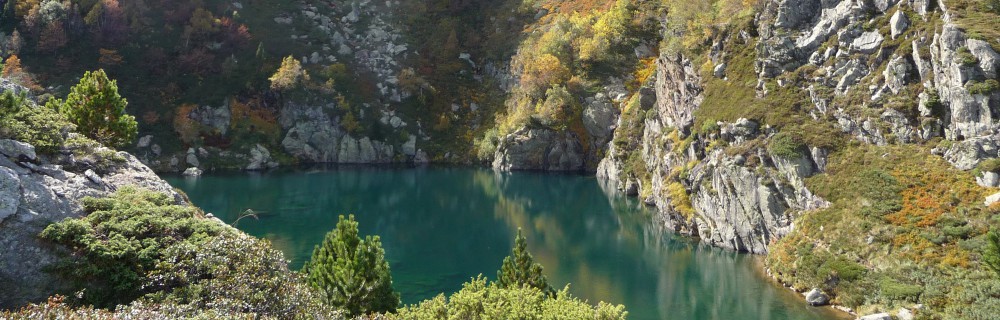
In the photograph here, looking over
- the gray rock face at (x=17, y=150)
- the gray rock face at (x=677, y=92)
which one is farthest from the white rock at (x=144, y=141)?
the gray rock face at (x=17, y=150)

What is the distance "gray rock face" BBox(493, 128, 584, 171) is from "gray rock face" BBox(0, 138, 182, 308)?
8217 cm

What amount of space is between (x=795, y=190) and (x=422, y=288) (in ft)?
92.8

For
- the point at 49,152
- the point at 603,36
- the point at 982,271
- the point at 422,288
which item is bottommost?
the point at 422,288

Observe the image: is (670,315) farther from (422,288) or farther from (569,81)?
(569,81)

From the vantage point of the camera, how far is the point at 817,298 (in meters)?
36.6

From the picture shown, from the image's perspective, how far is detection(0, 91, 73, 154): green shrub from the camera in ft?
78.2

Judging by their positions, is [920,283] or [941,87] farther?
[941,87]

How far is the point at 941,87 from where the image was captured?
42.8m

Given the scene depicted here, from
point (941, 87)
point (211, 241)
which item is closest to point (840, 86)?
point (941, 87)

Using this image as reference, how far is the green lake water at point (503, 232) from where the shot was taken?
4006 cm

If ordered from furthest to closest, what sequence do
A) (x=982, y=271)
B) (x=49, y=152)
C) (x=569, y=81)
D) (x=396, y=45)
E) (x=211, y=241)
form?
(x=396, y=45), (x=569, y=81), (x=982, y=271), (x=49, y=152), (x=211, y=241)

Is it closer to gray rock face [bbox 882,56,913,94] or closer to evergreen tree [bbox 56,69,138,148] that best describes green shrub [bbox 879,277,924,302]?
gray rock face [bbox 882,56,913,94]

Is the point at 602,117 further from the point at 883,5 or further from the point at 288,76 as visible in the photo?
the point at 288,76

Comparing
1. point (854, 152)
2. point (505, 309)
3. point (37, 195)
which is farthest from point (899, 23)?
point (37, 195)
